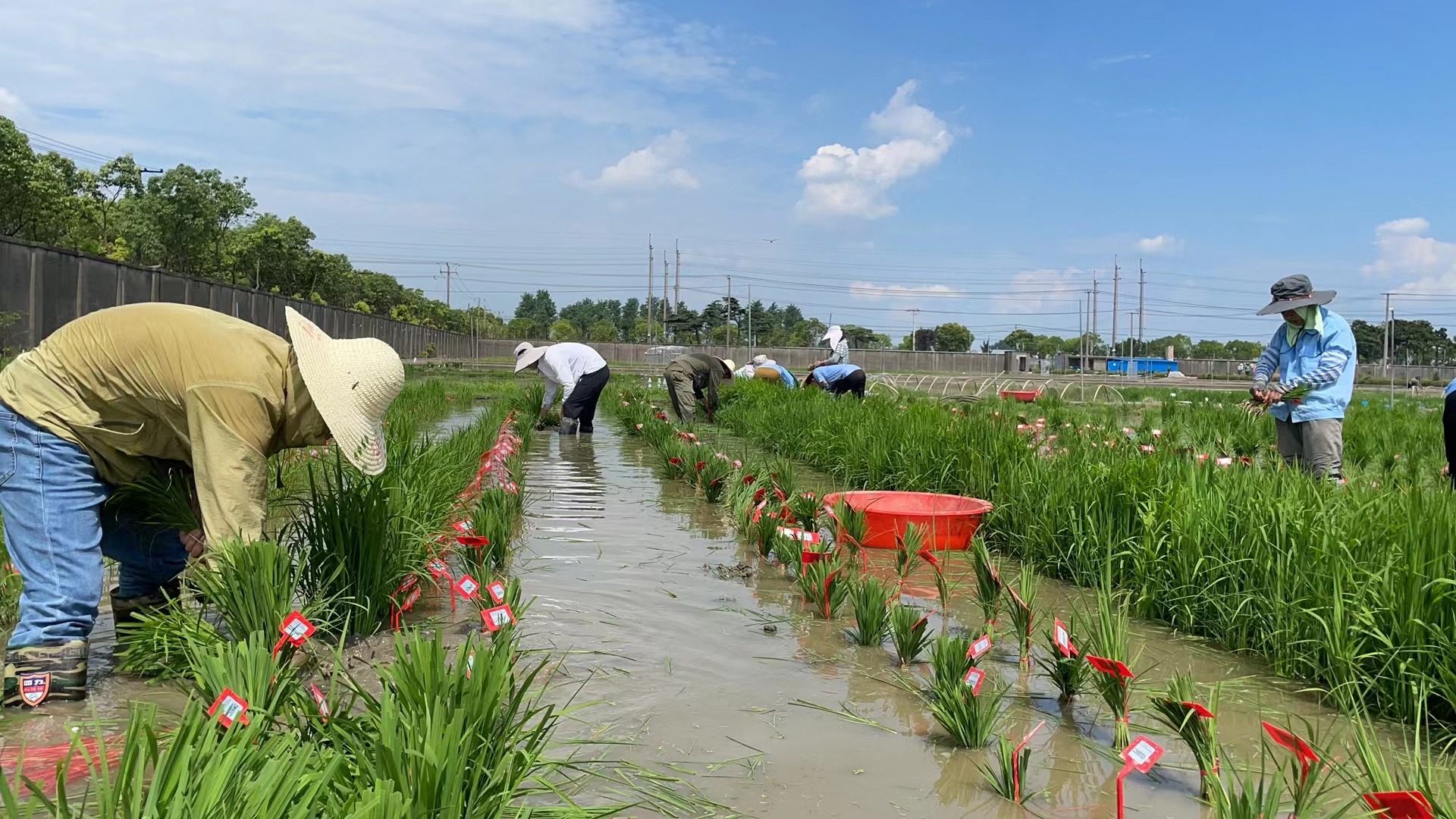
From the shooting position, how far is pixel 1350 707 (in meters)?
2.59

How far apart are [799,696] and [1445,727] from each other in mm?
1649

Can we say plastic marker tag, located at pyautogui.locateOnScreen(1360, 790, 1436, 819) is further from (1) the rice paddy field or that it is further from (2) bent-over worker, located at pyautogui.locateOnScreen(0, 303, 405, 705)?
(2) bent-over worker, located at pyautogui.locateOnScreen(0, 303, 405, 705)

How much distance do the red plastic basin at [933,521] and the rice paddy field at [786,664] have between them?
0.08 m

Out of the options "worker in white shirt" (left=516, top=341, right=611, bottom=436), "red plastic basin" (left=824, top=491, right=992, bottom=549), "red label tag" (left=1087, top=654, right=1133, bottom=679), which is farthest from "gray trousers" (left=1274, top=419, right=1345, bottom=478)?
"worker in white shirt" (left=516, top=341, right=611, bottom=436)

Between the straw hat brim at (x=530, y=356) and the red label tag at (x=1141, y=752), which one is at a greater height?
the straw hat brim at (x=530, y=356)

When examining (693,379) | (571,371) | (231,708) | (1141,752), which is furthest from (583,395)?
(1141,752)

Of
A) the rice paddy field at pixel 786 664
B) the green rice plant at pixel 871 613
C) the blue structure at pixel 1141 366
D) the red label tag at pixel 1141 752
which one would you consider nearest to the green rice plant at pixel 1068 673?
the rice paddy field at pixel 786 664

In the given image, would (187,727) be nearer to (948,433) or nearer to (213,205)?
(948,433)

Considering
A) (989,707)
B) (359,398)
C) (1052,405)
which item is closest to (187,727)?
(359,398)

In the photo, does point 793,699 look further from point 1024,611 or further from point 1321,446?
point 1321,446

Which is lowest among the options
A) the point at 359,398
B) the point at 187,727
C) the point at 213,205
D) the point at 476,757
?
the point at 476,757

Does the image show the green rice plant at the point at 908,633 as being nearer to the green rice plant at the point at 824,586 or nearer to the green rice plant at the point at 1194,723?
the green rice plant at the point at 824,586

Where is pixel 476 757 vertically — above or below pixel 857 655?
above

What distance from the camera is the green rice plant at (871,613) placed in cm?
314
